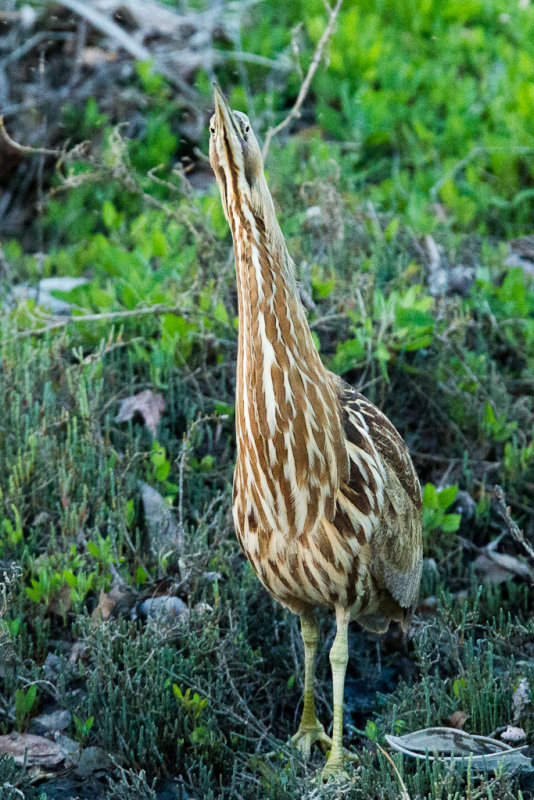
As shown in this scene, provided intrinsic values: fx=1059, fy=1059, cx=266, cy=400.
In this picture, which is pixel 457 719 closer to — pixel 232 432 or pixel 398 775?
pixel 398 775

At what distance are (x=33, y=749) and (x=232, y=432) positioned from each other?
1614 millimetres

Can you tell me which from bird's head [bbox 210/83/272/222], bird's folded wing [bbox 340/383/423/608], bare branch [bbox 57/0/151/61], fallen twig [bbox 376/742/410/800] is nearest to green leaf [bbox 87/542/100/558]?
bird's folded wing [bbox 340/383/423/608]

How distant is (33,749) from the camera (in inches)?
127

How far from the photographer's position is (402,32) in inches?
303

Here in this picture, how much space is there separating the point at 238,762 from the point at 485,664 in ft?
2.73

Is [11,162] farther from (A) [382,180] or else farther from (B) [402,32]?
(B) [402,32]

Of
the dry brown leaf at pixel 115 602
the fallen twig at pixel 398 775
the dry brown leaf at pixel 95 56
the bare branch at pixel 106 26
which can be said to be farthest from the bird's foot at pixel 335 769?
the dry brown leaf at pixel 95 56

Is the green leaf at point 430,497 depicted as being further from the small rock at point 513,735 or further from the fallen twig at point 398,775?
the fallen twig at point 398,775

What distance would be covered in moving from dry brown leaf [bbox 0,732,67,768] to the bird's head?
1733mm

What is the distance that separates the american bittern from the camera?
8.91 ft

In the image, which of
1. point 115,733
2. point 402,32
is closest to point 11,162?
point 402,32

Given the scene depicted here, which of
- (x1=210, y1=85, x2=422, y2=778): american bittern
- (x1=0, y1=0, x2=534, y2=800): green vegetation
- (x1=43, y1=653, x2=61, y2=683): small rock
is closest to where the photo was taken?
(x1=210, y1=85, x2=422, y2=778): american bittern

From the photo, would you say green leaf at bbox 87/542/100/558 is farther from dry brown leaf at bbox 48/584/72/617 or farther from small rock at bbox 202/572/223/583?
small rock at bbox 202/572/223/583

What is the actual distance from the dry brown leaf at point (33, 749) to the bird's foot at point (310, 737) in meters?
0.73
